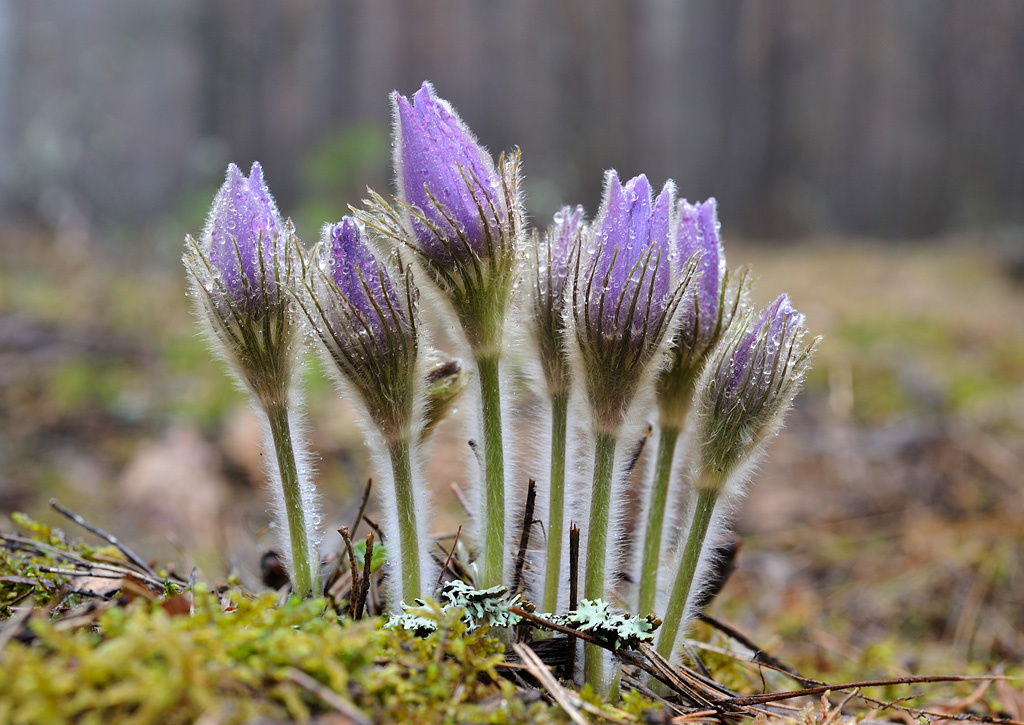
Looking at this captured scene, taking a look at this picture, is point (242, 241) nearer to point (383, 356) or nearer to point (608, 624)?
point (383, 356)

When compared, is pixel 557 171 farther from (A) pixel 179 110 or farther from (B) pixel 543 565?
(B) pixel 543 565

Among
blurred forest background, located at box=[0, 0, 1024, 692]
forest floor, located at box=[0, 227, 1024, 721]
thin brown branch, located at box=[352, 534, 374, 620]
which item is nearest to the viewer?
thin brown branch, located at box=[352, 534, 374, 620]

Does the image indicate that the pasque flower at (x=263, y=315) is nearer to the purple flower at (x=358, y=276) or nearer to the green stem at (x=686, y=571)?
the purple flower at (x=358, y=276)

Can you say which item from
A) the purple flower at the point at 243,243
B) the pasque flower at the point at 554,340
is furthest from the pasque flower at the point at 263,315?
the pasque flower at the point at 554,340

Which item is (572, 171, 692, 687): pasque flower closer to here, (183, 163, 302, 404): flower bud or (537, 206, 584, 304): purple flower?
(537, 206, 584, 304): purple flower

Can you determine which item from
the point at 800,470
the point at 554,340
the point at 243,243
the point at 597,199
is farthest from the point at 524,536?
the point at 597,199

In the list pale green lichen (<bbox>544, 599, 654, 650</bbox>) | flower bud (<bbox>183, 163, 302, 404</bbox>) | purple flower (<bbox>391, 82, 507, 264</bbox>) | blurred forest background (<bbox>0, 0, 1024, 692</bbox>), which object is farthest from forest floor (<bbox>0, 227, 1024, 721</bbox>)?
purple flower (<bbox>391, 82, 507, 264</bbox>)
